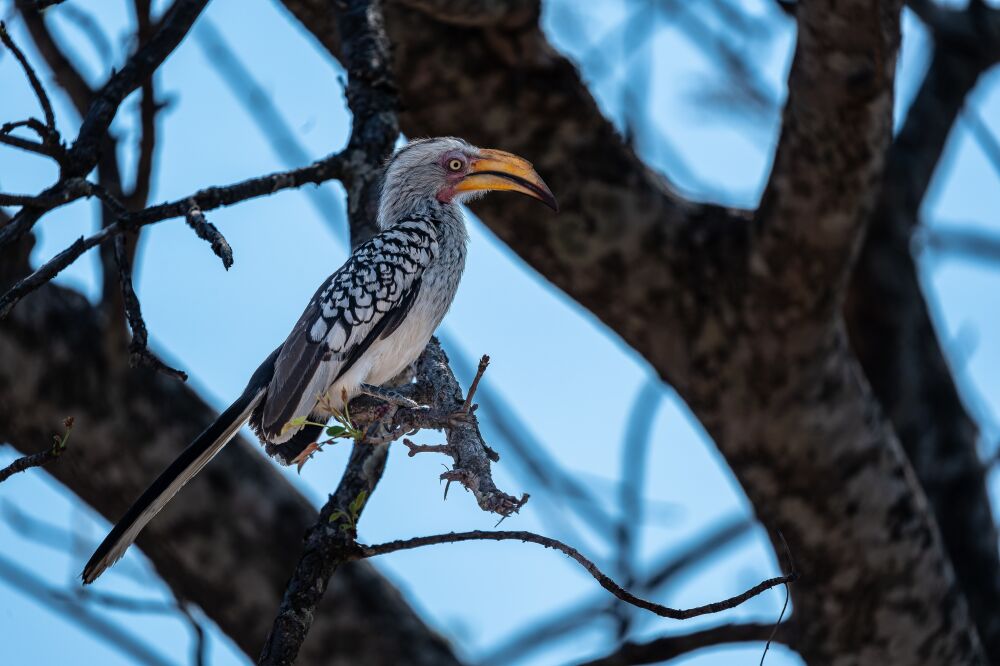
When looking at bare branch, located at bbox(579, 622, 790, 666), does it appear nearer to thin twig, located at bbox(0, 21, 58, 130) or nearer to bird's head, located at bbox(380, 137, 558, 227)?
bird's head, located at bbox(380, 137, 558, 227)

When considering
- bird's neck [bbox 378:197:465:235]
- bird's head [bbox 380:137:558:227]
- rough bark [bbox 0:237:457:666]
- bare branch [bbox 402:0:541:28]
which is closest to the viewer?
bird's neck [bbox 378:197:465:235]

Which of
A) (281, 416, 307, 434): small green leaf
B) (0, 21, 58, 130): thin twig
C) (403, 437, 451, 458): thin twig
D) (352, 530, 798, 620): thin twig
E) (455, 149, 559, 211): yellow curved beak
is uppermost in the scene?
(455, 149, 559, 211): yellow curved beak

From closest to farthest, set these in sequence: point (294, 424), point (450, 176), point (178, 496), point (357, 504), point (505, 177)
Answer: point (357, 504), point (294, 424), point (505, 177), point (450, 176), point (178, 496)

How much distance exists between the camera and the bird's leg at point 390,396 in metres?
2.91

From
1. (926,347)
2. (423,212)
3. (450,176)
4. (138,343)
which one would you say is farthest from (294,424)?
(926,347)

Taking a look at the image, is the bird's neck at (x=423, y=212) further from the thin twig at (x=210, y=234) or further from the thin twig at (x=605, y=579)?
the thin twig at (x=605, y=579)

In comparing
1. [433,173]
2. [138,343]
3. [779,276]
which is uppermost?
[433,173]

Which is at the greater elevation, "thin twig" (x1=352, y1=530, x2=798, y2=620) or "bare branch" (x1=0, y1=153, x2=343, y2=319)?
"bare branch" (x1=0, y1=153, x2=343, y2=319)

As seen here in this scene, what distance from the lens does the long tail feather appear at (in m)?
Result: 2.76

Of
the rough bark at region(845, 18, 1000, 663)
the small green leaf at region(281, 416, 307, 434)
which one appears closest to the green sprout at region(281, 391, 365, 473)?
the small green leaf at region(281, 416, 307, 434)

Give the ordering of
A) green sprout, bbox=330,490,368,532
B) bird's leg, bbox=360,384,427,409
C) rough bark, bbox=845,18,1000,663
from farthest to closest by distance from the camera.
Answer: rough bark, bbox=845,18,1000,663 → bird's leg, bbox=360,384,427,409 → green sprout, bbox=330,490,368,532

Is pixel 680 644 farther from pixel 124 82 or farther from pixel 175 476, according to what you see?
pixel 124 82

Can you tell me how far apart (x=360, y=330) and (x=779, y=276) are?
1.71 m

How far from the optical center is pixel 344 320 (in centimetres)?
352
